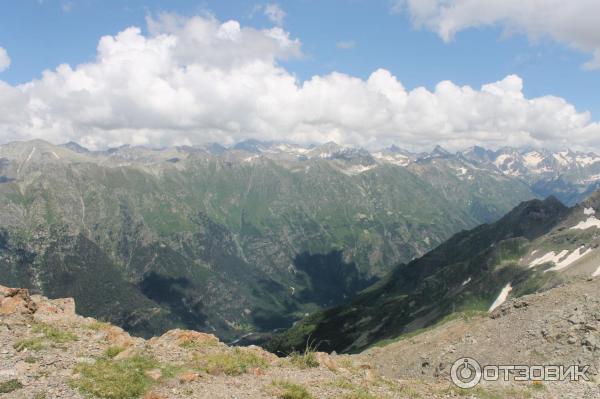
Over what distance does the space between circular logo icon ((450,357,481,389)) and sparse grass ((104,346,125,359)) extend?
2542cm

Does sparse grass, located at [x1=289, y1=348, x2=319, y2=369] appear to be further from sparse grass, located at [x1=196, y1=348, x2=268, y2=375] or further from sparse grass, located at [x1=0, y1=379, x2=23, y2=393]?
sparse grass, located at [x1=0, y1=379, x2=23, y2=393]

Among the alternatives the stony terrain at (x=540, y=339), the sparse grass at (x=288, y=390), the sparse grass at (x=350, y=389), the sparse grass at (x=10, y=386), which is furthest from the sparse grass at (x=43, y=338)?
the stony terrain at (x=540, y=339)

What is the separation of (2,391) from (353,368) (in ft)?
78.9

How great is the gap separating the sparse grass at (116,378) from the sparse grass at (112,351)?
70 centimetres

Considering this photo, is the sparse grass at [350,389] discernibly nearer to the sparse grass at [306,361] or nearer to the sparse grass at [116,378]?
the sparse grass at [306,361]

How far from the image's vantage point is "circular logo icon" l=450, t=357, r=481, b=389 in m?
34.3

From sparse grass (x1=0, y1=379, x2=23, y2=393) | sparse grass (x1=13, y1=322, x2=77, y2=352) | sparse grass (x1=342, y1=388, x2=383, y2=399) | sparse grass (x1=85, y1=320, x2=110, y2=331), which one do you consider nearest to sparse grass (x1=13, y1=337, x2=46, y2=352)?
sparse grass (x1=13, y1=322, x2=77, y2=352)

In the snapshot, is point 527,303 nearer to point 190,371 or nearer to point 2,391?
point 190,371

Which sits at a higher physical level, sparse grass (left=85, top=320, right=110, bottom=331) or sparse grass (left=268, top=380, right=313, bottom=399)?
sparse grass (left=85, top=320, right=110, bottom=331)

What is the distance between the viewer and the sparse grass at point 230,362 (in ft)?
96.6

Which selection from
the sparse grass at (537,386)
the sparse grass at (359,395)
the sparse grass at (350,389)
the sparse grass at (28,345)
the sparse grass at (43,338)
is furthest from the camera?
the sparse grass at (537,386)

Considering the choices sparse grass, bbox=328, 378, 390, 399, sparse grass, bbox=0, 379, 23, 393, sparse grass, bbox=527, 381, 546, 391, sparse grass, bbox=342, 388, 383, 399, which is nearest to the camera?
sparse grass, bbox=0, 379, 23, 393

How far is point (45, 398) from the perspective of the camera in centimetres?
2253

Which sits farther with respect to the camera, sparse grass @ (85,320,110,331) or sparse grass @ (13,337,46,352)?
sparse grass @ (85,320,110,331)
